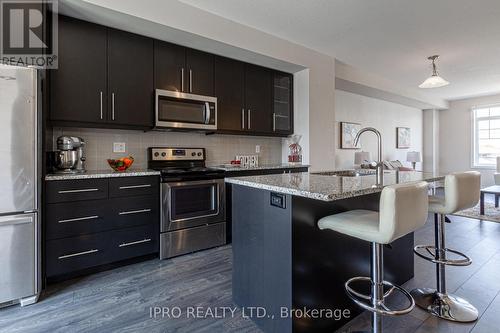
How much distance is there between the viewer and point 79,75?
245cm

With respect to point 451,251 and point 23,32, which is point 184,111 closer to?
point 23,32

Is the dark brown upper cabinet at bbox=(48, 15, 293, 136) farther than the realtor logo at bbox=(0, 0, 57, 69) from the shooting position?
Yes

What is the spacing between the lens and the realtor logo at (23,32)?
193cm

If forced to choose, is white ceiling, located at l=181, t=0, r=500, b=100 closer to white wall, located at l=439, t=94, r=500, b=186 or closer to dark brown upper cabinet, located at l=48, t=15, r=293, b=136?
dark brown upper cabinet, located at l=48, t=15, r=293, b=136

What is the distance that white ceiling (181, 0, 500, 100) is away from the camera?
269 cm

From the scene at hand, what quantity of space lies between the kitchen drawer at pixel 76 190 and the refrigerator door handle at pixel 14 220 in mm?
255

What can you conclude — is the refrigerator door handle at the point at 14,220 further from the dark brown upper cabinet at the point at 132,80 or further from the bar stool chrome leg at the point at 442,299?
the bar stool chrome leg at the point at 442,299

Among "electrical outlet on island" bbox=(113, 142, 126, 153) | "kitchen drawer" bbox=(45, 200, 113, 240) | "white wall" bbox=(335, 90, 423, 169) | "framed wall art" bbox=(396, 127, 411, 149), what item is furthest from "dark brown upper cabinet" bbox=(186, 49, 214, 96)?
"framed wall art" bbox=(396, 127, 411, 149)

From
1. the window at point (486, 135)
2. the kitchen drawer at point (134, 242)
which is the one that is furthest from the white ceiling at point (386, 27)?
the window at point (486, 135)

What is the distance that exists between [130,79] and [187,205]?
57.2 inches

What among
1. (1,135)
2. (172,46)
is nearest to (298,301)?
(1,135)

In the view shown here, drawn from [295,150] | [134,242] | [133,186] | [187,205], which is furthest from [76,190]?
[295,150]

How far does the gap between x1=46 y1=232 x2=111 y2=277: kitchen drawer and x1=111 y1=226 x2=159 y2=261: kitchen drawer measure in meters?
0.07

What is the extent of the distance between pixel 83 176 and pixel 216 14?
2.14 meters
